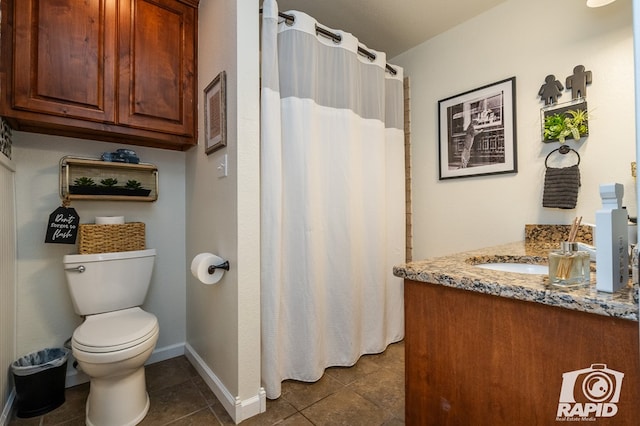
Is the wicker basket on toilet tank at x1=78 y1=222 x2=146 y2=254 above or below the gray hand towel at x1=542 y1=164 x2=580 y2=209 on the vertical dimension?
below

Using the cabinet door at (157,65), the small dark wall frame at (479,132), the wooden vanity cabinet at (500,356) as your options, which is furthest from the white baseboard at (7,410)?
the small dark wall frame at (479,132)

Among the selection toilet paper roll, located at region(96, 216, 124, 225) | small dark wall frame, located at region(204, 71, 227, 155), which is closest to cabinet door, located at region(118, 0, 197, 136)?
small dark wall frame, located at region(204, 71, 227, 155)

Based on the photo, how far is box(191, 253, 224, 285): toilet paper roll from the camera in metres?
1.47

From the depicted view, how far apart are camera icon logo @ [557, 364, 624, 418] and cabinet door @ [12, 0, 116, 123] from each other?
7.11 feet

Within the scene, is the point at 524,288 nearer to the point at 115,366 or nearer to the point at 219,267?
the point at 219,267

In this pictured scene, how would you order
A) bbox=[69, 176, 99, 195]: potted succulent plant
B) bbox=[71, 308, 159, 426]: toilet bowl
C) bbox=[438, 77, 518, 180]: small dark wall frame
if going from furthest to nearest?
bbox=[438, 77, 518, 180]: small dark wall frame
bbox=[69, 176, 99, 195]: potted succulent plant
bbox=[71, 308, 159, 426]: toilet bowl

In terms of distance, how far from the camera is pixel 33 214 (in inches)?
65.7

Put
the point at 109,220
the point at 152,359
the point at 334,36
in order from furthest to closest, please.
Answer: the point at 152,359 < the point at 334,36 < the point at 109,220

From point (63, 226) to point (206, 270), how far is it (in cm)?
88

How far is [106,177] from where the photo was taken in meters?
1.90

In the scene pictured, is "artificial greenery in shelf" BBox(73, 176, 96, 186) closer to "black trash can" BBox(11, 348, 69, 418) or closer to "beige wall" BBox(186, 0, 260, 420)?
"beige wall" BBox(186, 0, 260, 420)

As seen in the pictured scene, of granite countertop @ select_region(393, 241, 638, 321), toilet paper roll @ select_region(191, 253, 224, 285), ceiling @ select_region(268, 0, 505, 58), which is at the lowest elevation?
toilet paper roll @ select_region(191, 253, 224, 285)

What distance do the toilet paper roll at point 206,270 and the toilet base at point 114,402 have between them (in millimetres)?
546

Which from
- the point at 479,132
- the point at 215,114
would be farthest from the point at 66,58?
the point at 479,132
